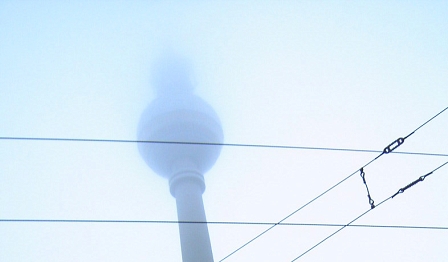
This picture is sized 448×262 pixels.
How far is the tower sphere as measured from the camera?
60.1m

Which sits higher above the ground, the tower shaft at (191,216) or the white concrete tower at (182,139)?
the white concrete tower at (182,139)

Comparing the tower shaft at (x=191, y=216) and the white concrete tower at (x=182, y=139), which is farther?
the white concrete tower at (x=182, y=139)

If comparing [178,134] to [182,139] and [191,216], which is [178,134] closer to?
[182,139]

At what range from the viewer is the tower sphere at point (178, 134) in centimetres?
6006

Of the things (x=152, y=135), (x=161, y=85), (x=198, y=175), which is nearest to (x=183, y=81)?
(x=161, y=85)

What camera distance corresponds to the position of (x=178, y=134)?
2415 inches

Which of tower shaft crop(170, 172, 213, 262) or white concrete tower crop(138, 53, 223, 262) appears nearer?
tower shaft crop(170, 172, 213, 262)

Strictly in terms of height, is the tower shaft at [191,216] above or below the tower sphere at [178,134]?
below

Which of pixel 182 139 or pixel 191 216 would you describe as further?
pixel 182 139

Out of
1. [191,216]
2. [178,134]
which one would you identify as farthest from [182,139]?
[191,216]

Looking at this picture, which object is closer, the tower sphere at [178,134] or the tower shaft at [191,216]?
the tower shaft at [191,216]

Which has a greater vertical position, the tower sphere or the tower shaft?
the tower sphere

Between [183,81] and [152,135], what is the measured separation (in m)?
14.8

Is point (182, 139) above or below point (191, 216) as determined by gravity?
above
